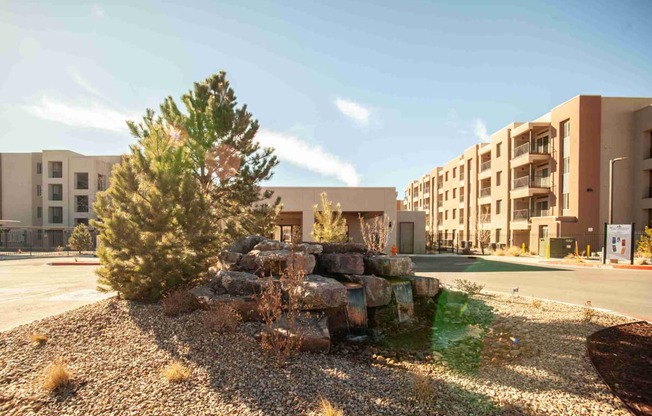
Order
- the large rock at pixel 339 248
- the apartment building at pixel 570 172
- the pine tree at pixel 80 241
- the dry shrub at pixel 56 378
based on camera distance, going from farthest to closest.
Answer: the apartment building at pixel 570 172
the pine tree at pixel 80 241
the large rock at pixel 339 248
the dry shrub at pixel 56 378

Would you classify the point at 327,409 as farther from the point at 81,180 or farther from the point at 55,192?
the point at 55,192

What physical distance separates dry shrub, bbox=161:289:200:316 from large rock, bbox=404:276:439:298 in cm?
470

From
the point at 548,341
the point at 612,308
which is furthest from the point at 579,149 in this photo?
the point at 548,341

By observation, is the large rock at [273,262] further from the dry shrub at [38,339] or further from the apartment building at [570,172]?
the apartment building at [570,172]

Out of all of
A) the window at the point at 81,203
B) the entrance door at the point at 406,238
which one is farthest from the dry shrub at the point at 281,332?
the window at the point at 81,203

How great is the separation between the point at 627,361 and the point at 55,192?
55.9 metres

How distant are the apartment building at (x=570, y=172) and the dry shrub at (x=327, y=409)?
3074cm

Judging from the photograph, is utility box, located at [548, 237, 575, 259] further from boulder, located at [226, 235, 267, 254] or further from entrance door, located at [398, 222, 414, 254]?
boulder, located at [226, 235, 267, 254]

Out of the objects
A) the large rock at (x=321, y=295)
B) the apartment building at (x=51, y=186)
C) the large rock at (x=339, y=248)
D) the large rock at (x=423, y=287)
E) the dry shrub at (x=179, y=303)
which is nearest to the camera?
the large rock at (x=321, y=295)

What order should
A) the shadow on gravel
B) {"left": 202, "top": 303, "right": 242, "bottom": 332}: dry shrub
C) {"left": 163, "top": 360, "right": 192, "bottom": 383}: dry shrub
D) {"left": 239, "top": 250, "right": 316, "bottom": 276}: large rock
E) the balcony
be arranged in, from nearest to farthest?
the shadow on gravel
{"left": 163, "top": 360, "right": 192, "bottom": 383}: dry shrub
{"left": 202, "top": 303, "right": 242, "bottom": 332}: dry shrub
{"left": 239, "top": 250, "right": 316, "bottom": 276}: large rock
the balcony

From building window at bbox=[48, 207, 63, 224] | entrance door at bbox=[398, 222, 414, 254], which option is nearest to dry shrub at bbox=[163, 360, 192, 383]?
entrance door at bbox=[398, 222, 414, 254]

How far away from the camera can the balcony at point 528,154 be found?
105ft

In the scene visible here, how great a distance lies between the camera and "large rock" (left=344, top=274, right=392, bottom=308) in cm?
704

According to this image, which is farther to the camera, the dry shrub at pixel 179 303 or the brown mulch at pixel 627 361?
the dry shrub at pixel 179 303
